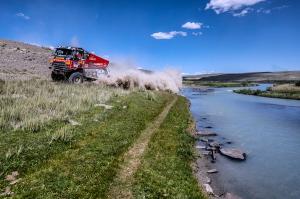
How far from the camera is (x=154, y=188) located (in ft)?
38.3

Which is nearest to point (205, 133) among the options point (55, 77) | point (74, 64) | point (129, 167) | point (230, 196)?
point (230, 196)

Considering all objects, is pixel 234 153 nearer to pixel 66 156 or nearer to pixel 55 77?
pixel 66 156

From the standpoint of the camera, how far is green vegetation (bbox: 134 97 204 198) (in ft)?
38.0

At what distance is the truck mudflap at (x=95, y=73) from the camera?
1593 inches

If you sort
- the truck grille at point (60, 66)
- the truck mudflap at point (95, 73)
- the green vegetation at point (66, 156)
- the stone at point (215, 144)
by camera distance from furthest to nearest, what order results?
the truck mudflap at point (95, 73)
the truck grille at point (60, 66)
the stone at point (215, 144)
the green vegetation at point (66, 156)

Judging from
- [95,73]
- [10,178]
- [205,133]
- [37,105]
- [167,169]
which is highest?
[95,73]

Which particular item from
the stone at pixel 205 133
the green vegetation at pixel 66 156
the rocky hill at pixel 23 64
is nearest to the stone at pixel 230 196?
the green vegetation at pixel 66 156

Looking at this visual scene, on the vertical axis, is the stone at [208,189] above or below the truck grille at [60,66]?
Result: below

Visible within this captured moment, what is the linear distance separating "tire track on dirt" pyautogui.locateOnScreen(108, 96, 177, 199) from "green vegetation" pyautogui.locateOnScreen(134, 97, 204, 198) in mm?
272

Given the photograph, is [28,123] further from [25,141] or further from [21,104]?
[21,104]

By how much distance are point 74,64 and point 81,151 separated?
82.7 ft

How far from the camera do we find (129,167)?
13.5 m

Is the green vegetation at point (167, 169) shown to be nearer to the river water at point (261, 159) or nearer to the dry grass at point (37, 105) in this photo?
the river water at point (261, 159)

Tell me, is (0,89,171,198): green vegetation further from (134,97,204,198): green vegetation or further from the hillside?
(134,97,204,198): green vegetation
